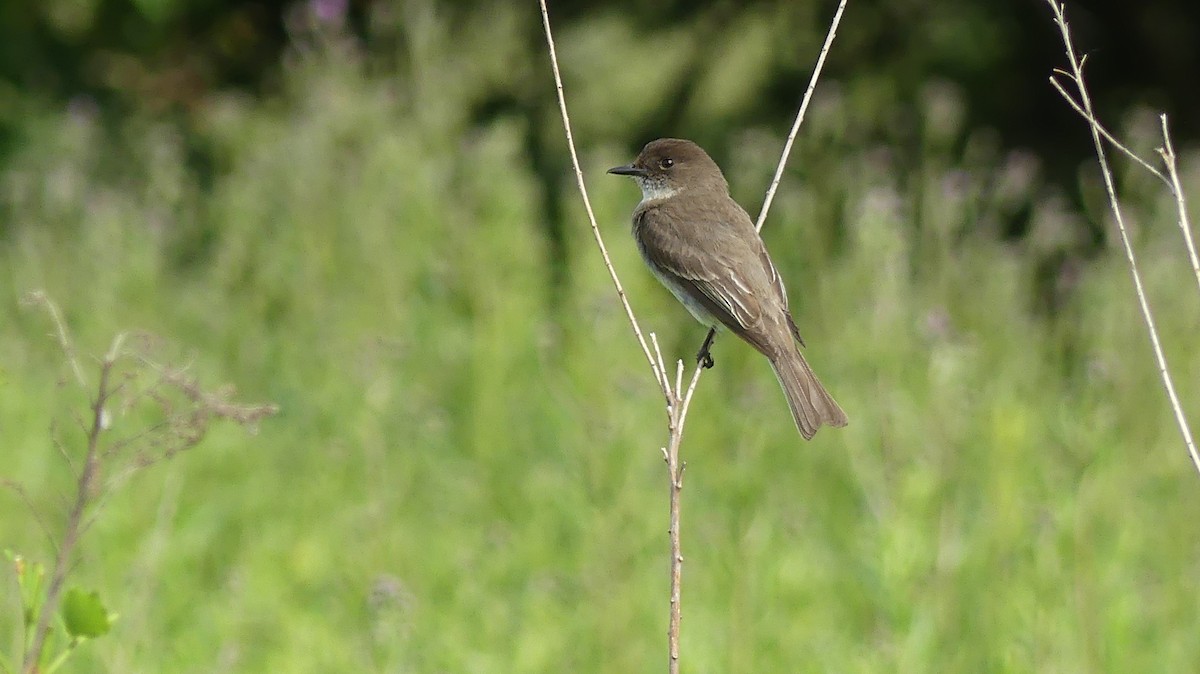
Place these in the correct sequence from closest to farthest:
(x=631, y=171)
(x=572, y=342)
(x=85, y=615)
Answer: (x=85, y=615), (x=631, y=171), (x=572, y=342)

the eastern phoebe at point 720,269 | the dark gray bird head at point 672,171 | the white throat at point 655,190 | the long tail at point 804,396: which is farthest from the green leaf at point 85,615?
the white throat at point 655,190

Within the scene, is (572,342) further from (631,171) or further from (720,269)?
(720,269)

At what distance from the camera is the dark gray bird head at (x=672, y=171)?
385cm

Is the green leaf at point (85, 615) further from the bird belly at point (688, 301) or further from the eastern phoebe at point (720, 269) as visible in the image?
the bird belly at point (688, 301)

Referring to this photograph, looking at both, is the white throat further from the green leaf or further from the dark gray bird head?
the green leaf

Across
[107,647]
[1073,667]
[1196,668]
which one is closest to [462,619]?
[107,647]

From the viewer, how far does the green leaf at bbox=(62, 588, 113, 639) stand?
1530mm

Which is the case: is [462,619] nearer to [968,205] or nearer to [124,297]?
[124,297]

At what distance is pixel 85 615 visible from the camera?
1.54 metres

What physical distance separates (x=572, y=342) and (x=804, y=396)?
306 centimetres

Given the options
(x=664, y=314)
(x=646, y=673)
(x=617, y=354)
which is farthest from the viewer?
(x=664, y=314)

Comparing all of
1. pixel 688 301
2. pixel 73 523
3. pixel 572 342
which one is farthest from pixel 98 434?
pixel 572 342

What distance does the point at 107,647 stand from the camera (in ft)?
12.6

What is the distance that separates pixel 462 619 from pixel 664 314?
3.27 meters
